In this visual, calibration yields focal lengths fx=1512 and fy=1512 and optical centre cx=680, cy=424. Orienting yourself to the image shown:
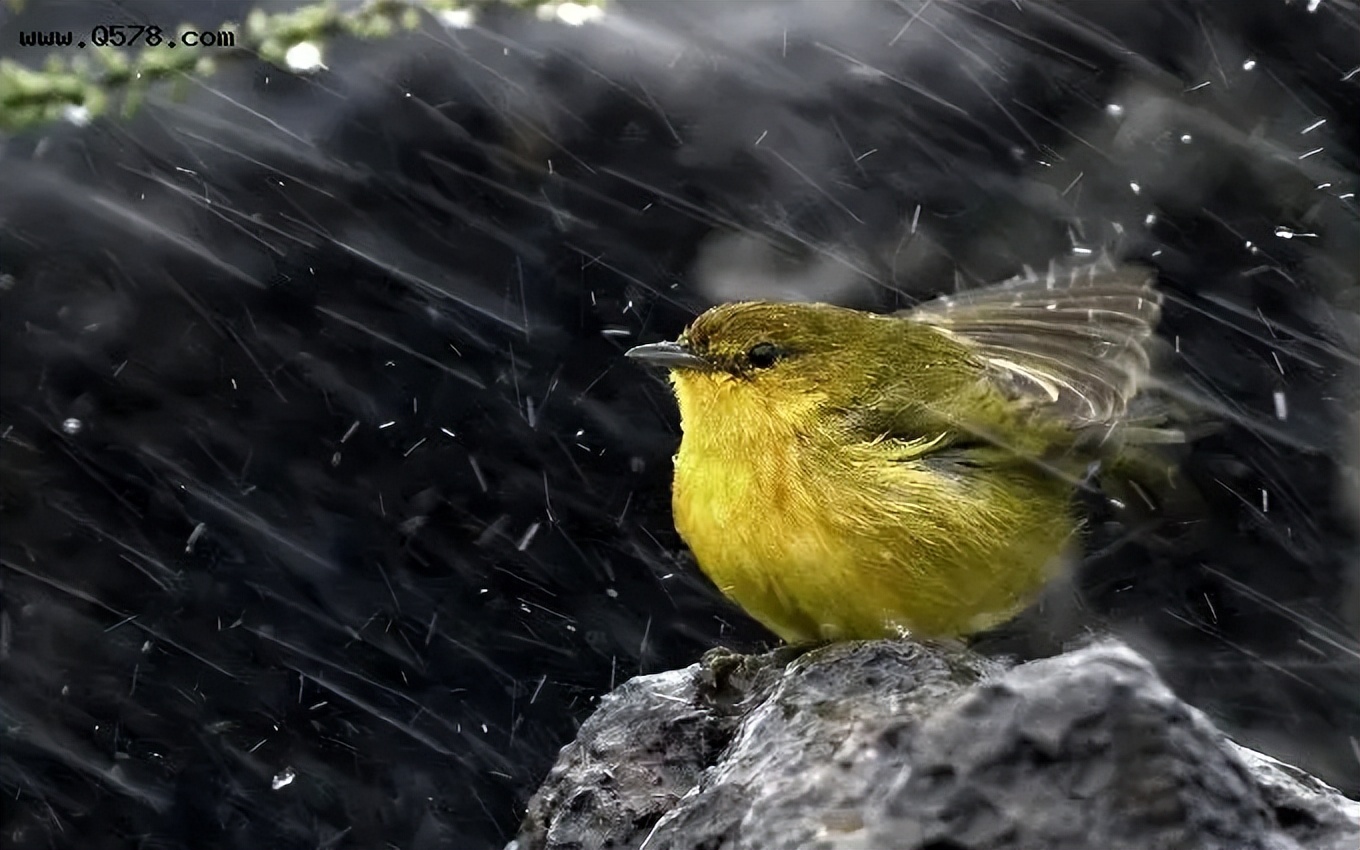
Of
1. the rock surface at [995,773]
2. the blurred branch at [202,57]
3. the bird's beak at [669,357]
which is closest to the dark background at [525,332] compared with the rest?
the blurred branch at [202,57]

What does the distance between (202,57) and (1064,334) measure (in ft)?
7.49

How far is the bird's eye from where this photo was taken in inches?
111

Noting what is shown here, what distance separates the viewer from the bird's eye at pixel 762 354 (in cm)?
281

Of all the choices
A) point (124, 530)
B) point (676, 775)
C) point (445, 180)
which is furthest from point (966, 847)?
point (124, 530)

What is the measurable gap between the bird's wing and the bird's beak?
583 mm

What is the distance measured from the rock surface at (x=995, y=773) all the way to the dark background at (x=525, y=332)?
2179 mm

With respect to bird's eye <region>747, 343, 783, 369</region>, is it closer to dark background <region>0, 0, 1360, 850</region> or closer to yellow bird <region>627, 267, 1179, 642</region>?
yellow bird <region>627, 267, 1179, 642</region>

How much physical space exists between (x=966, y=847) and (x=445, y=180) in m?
3.17

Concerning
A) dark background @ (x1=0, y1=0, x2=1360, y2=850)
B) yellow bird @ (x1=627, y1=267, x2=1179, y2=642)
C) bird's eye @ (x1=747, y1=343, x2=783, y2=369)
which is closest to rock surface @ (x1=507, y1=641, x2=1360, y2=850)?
yellow bird @ (x1=627, y1=267, x2=1179, y2=642)

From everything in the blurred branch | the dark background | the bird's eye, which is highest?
the blurred branch

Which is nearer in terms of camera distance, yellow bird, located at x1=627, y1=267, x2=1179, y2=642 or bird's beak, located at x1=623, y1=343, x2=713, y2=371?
yellow bird, located at x1=627, y1=267, x2=1179, y2=642

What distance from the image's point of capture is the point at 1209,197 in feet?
13.7

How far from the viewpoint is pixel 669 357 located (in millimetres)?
2805

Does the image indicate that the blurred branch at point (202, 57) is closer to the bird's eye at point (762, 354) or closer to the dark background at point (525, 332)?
the dark background at point (525, 332)
